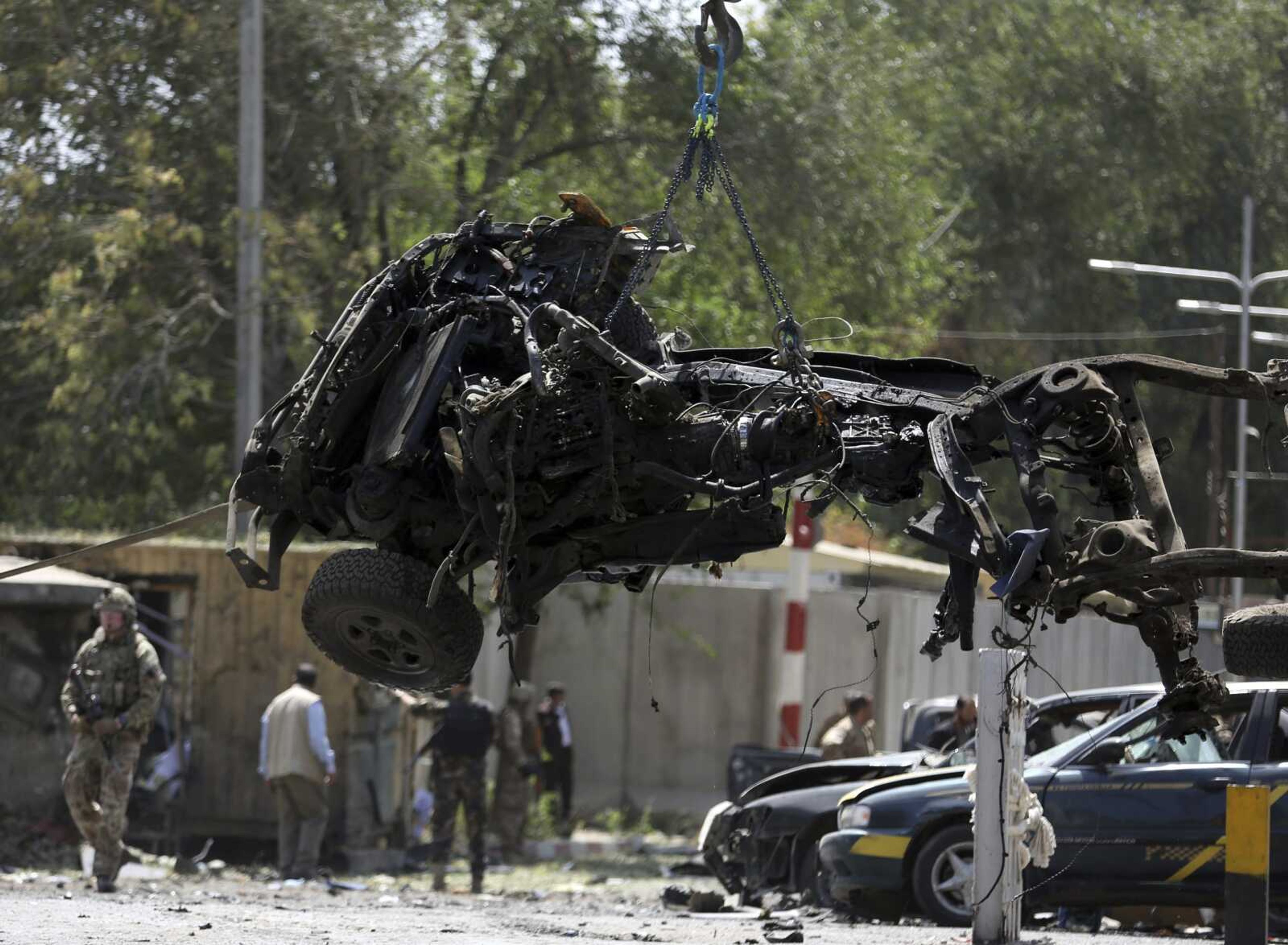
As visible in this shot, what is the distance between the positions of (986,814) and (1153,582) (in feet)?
13.4

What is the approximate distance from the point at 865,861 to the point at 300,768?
550cm

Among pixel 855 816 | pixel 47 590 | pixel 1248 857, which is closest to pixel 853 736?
pixel 855 816

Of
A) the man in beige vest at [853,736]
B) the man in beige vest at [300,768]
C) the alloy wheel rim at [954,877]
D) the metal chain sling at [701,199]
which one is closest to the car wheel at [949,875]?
the alloy wheel rim at [954,877]

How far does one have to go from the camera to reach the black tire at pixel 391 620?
9.48 m

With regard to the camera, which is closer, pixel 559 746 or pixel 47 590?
pixel 47 590

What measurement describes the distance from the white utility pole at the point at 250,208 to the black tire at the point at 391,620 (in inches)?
358

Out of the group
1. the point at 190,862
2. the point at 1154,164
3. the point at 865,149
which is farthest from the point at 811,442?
the point at 1154,164

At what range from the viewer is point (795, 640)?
21.4 meters

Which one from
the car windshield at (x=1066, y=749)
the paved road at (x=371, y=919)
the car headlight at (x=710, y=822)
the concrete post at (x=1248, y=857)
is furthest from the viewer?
the car headlight at (x=710, y=822)

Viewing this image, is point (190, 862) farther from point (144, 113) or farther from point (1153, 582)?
point (1153, 582)

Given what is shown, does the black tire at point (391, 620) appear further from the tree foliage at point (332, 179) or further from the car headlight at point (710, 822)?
the tree foliage at point (332, 179)

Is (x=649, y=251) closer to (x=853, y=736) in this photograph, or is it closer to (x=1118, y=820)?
(x=1118, y=820)

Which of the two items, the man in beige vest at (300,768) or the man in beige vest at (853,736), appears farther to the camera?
the man in beige vest at (853,736)

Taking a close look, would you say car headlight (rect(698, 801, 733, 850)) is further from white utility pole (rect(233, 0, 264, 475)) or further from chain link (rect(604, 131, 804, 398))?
chain link (rect(604, 131, 804, 398))
